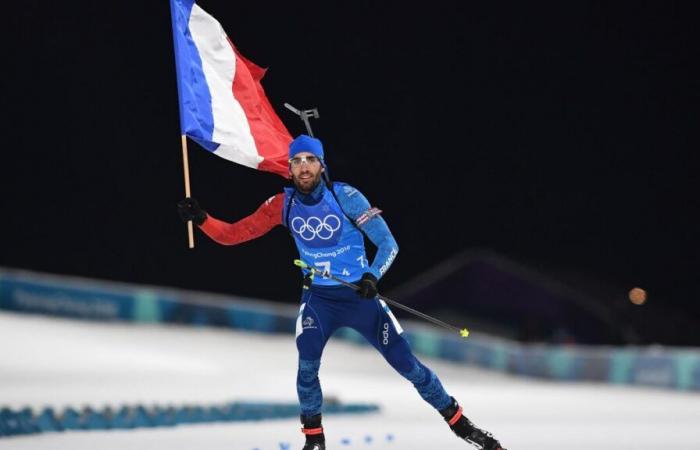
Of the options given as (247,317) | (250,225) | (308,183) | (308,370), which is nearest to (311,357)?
(308,370)

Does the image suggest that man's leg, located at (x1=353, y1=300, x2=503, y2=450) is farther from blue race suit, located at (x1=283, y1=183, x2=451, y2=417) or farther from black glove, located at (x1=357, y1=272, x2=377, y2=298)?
black glove, located at (x1=357, y1=272, x2=377, y2=298)

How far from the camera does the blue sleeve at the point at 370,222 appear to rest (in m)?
6.23

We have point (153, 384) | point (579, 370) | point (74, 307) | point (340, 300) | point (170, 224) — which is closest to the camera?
point (340, 300)

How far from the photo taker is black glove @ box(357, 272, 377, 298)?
6.00m

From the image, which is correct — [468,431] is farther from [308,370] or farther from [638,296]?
[638,296]

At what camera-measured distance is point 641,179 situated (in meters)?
17.4

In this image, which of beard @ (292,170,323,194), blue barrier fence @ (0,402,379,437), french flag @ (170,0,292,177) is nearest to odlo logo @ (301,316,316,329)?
beard @ (292,170,323,194)

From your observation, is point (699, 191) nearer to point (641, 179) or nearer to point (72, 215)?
point (641, 179)

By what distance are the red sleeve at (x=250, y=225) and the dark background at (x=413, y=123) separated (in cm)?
1015

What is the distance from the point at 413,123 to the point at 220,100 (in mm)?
10717

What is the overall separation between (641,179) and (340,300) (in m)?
11.9

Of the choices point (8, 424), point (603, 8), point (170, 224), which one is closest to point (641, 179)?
point (603, 8)

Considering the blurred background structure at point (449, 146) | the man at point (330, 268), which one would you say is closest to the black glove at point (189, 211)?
the man at point (330, 268)

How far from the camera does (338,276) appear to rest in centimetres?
629
